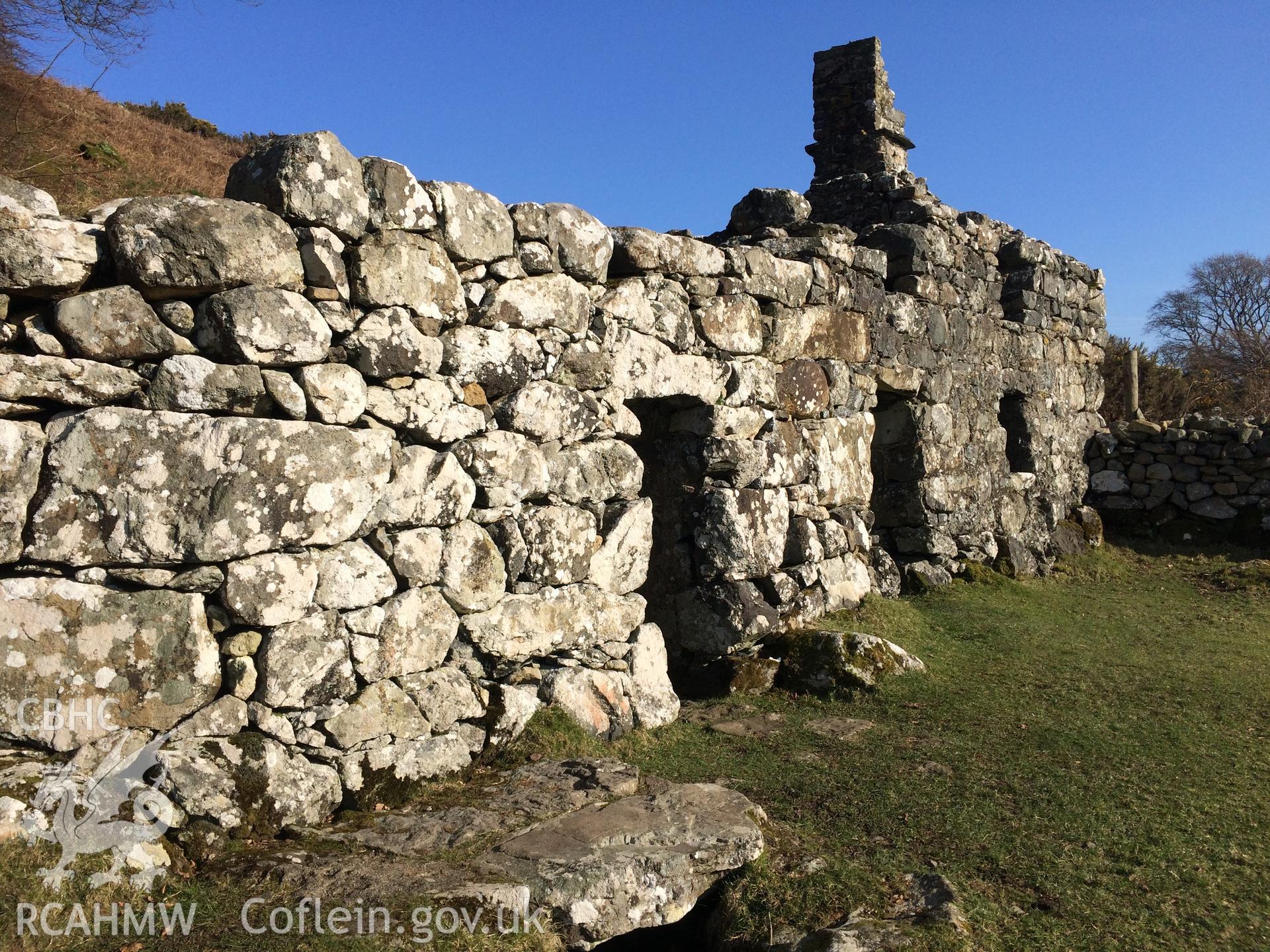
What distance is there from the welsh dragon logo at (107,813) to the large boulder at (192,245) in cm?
165

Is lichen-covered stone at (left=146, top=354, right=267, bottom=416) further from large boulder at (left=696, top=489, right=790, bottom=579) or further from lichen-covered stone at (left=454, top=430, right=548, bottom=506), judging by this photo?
large boulder at (left=696, top=489, right=790, bottom=579)

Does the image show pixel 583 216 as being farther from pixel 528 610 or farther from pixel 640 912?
pixel 640 912

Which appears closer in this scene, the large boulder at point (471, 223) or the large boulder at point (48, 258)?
the large boulder at point (48, 258)

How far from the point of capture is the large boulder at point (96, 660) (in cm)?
334

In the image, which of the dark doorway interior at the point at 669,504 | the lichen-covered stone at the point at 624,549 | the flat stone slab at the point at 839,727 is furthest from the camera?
the dark doorway interior at the point at 669,504

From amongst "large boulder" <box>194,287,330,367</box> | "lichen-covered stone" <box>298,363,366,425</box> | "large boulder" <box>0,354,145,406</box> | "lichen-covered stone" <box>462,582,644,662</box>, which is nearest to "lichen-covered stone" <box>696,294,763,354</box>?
"lichen-covered stone" <box>462,582,644,662</box>

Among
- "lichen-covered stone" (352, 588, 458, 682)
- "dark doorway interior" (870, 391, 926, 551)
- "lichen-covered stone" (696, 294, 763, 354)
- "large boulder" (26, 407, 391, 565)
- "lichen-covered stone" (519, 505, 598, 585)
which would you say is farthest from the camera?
"dark doorway interior" (870, 391, 926, 551)

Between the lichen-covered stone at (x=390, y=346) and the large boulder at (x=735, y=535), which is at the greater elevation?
the lichen-covered stone at (x=390, y=346)

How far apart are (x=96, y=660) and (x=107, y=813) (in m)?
0.53

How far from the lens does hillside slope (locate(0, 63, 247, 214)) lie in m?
8.60

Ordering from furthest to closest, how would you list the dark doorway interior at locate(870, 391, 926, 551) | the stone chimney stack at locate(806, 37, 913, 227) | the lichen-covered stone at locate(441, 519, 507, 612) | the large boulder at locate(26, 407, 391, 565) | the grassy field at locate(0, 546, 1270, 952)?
the stone chimney stack at locate(806, 37, 913, 227), the dark doorway interior at locate(870, 391, 926, 551), the lichen-covered stone at locate(441, 519, 507, 612), the grassy field at locate(0, 546, 1270, 952), the large boulder at locate(26, 407, 391, 565)

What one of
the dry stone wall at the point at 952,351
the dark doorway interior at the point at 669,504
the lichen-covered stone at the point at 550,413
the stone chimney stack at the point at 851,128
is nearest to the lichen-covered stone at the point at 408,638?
the lichen-covered stone at the point at 550,413

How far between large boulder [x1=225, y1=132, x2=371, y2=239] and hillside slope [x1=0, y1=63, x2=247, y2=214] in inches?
125

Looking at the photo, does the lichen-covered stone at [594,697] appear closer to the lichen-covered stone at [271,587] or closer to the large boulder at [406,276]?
the lichen-covered stone at [271,587]
